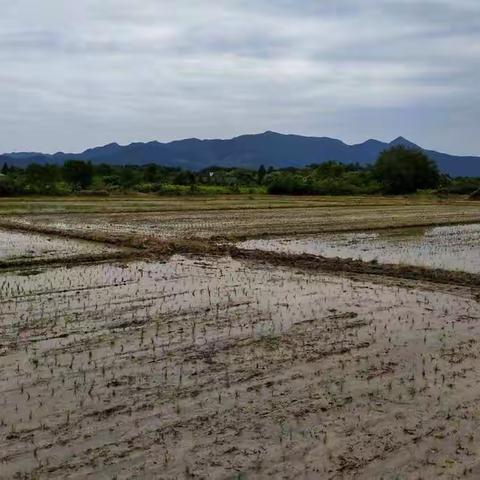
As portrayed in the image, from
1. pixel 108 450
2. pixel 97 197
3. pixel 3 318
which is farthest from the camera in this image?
pixel 97 197

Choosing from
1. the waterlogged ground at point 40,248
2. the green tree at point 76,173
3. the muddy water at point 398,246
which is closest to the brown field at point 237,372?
the waterlogged ground at point 40,248

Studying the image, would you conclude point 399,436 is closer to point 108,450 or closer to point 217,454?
point 217,454

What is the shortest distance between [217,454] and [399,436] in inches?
45.7

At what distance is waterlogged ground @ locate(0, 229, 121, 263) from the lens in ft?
38.1

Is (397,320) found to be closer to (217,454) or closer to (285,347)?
(285,347)

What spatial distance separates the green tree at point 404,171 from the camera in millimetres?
49594

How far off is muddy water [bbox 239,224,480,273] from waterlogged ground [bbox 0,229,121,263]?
11.4ft

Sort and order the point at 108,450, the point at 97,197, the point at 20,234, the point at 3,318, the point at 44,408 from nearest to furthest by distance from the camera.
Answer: the point at 108,450, the point at 44,408, the point at 3,318, the point at 20,234, the point at 97,197

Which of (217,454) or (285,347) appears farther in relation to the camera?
(285,347)

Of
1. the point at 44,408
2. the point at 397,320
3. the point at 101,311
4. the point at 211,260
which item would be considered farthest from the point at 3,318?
the point at 211,260

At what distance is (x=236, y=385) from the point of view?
4652 mm

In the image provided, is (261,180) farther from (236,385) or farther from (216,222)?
(236,385)

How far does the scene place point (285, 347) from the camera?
5695 mm

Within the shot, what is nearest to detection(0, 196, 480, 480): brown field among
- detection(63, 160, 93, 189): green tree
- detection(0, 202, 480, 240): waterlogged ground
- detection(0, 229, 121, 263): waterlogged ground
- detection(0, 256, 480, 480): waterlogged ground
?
detection(0, 256, 480, 480): waterlogged ground
